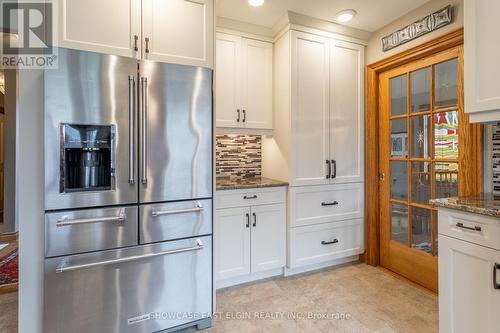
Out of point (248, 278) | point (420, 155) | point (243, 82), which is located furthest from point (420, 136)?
point (248, 278)

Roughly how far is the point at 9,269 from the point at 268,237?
285cm

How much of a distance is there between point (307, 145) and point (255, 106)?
2.20 feet

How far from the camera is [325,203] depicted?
2.70m

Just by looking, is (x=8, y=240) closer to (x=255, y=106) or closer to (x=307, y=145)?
(x=255, y=106)

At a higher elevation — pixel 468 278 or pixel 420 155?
pixel 420 155

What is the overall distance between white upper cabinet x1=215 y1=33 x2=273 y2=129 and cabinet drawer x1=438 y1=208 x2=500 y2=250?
67.8 inches

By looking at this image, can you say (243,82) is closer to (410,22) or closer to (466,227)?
(410,22)

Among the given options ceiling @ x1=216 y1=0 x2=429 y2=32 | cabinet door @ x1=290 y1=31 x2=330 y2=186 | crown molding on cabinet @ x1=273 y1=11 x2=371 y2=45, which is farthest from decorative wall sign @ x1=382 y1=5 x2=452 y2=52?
cabinet door @ x1=290 y1=31 x2=330 y2=186

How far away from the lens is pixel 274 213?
8.28 ft

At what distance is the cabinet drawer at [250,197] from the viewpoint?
7.57 ft

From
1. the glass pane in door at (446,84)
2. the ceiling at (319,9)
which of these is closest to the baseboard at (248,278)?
the glass pane in door at (446,84)

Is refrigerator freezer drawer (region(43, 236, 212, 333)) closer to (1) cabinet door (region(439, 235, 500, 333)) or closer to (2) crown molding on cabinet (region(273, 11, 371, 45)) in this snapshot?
(1) cabinet door (region(439, 235, 500, 333))

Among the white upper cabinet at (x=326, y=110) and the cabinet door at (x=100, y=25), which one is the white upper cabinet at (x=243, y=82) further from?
the cabinet door at (x=100, y=25)

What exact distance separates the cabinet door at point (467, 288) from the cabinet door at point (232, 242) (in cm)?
146
